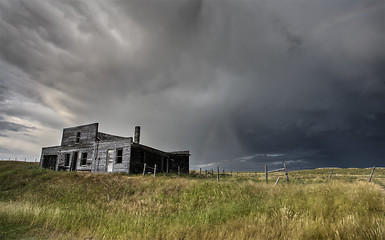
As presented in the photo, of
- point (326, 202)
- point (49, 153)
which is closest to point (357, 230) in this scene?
point (326, 202)

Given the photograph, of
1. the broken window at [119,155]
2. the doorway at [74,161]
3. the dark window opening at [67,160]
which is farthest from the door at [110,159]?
the dark window opening at [67,160]

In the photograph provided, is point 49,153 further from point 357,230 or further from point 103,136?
point 357,230

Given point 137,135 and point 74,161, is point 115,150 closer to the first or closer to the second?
point 137,135

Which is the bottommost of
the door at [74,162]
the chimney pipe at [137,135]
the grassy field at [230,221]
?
the grassy field at [230,221]

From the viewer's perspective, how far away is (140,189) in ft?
52.6

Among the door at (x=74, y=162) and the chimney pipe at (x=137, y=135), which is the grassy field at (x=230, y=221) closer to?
the chimney pipe at (x=137, y=135)

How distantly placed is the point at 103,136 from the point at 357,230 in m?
28.0

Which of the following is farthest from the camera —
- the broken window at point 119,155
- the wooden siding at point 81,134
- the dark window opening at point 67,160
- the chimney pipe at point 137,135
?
the dark window opening at point 67,160

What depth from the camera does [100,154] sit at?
24531 mm

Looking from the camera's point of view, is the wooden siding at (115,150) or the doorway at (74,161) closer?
the wooden siding at (115,150)

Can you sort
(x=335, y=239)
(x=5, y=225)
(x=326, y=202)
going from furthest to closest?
1. (x=326, y=202)
2. (x=5, y=225)
3. (x=335, y=239)

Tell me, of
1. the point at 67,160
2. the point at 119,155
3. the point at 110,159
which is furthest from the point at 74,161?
the point at 119,155

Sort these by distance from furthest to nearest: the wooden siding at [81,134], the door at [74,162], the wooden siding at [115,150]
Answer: the door at [74,162] < the wooden siding at [81,134] < the wooden siding at [115,150]

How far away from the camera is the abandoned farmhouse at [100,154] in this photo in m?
22.9
